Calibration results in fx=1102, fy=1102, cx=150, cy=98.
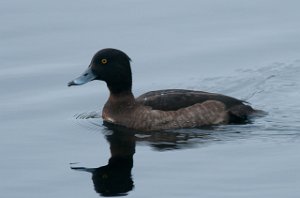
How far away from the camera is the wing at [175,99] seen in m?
16.8

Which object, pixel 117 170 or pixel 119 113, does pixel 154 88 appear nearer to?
pixel 119 113

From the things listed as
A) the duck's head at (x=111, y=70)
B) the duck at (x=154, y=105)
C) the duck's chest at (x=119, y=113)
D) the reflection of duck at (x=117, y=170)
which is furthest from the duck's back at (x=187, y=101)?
the reflection of duck at (x=117, y=170)

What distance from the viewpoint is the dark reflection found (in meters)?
13.9

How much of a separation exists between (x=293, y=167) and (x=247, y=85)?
4.87 meters

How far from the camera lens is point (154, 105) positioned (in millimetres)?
16750

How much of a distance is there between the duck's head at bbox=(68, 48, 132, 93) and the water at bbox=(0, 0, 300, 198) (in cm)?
67

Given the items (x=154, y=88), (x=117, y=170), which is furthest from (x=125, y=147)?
(x=154, y=88)

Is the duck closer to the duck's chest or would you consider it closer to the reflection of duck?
the duck's chest

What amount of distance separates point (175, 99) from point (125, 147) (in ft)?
4.77

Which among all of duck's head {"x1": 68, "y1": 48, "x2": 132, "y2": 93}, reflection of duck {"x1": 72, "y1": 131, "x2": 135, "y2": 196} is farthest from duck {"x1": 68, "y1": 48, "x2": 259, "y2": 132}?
reflection of duck {"x1": 72, "y1": 131, "x2": 135, "y2": 196}

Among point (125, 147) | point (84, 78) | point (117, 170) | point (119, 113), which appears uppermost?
point (84, 78)

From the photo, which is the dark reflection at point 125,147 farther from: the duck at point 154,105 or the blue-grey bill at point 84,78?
the blue-grey bill at point 84,78

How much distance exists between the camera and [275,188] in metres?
13.4

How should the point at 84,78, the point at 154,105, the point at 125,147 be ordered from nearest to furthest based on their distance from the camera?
the point at 125,147 < the point at 154,105 < the point at 84,78
